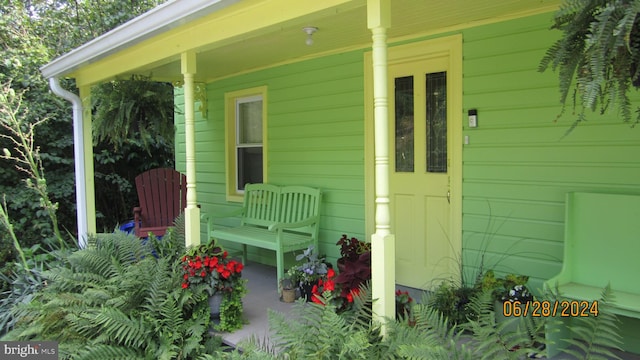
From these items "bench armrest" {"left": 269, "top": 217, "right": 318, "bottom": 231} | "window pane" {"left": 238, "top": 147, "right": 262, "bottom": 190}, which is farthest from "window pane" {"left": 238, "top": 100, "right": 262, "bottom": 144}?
"bench armrest" {"left": 269, "top": 217, "right": 318, "bottom": 231}

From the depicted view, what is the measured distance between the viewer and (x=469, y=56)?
3314 mm

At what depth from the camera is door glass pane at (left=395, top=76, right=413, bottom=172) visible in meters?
3.77

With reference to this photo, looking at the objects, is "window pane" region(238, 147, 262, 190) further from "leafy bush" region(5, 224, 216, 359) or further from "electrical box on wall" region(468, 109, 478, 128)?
"electrical box on wall" region(468, 109, 478, 128)

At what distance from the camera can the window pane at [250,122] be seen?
529 cm

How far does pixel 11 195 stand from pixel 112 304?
376cm

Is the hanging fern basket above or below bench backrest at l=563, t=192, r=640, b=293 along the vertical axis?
above

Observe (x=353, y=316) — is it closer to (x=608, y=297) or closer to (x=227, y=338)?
(x=227, y=338)

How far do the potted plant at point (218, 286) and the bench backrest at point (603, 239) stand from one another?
2192mm

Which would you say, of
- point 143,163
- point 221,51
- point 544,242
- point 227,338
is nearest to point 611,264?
point 544,242

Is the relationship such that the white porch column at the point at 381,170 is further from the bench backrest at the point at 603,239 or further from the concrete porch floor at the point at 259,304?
the bench backrest at the point at 603,239

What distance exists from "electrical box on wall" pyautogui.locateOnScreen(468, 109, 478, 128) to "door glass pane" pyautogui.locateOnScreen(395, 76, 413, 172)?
1.86 feet

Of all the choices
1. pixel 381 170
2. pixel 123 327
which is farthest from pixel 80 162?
pixel 381 170

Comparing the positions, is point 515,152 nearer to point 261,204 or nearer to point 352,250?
point 352,250

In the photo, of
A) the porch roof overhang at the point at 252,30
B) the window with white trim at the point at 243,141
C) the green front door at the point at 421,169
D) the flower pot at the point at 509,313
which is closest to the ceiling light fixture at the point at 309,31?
the porch roof overhang at the point at 252,30
